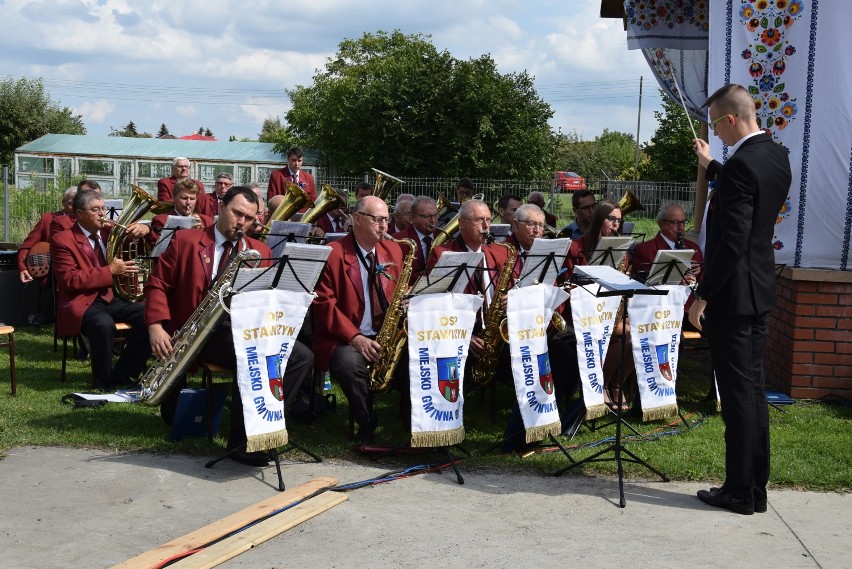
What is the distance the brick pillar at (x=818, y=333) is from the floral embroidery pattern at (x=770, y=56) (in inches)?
49.0

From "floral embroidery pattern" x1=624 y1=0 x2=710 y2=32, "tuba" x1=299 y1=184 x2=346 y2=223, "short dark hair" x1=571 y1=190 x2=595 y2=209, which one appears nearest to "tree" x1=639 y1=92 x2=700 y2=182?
A: "floral embroidery pattern" x1=624 y1=0 x2=710 y2=32

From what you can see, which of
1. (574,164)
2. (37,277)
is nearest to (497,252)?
(37,277)

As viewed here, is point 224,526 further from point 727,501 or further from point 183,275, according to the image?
point 727,501

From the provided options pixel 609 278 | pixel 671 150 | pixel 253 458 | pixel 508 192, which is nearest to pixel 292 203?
pixel 253 458

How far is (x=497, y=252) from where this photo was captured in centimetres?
702

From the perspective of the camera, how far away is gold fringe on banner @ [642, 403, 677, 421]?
20.6 feet

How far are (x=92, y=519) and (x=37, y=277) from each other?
17.7 feet

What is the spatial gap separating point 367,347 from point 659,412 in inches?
79.8

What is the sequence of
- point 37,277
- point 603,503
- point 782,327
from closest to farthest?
point 603,503
point 782,327
point 37,277

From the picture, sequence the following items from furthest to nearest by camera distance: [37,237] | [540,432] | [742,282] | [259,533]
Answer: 1. [37,237]
2. [540,432]
3. [742,282]
4. [259,533]

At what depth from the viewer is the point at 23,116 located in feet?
154

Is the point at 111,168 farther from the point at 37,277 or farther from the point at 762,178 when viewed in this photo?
the point at 762,178

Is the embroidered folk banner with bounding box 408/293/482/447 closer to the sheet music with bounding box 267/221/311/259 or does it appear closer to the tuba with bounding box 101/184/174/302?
the sheet music with bounding box 267/221/311/259

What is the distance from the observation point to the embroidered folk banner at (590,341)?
5922 mm
